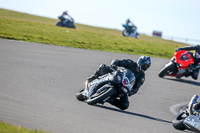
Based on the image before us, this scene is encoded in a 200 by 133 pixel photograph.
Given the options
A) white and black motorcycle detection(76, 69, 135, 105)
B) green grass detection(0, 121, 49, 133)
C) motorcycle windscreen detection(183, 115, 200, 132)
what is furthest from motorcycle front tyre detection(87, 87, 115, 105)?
green grass detection(0, 121, 49, 133)

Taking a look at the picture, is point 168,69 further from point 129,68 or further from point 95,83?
point 95,83

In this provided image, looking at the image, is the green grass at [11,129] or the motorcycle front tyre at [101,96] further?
the motorcycle front tyre at [101,96]

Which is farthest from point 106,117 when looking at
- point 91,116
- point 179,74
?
point 179,74

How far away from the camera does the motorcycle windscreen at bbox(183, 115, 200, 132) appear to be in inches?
245

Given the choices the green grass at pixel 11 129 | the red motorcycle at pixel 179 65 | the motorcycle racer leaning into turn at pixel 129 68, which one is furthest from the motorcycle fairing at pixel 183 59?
the green grass at pixel 11 129

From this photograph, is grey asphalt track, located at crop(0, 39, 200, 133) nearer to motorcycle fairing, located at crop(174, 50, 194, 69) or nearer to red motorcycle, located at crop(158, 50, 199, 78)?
red motorcycle, located at crop(158, 50, 199, 78)

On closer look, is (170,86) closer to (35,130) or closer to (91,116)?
(91,116)

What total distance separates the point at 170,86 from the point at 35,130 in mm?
8480

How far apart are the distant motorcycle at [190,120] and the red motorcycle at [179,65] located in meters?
7.21

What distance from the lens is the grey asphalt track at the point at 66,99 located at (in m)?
5.99

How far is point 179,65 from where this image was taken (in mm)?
14141

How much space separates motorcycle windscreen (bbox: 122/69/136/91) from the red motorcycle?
6337 millimetres

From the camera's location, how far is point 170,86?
42.5 ft

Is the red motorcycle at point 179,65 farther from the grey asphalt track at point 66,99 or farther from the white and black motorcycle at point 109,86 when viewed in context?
the white and black motorcycle at point 109,86
